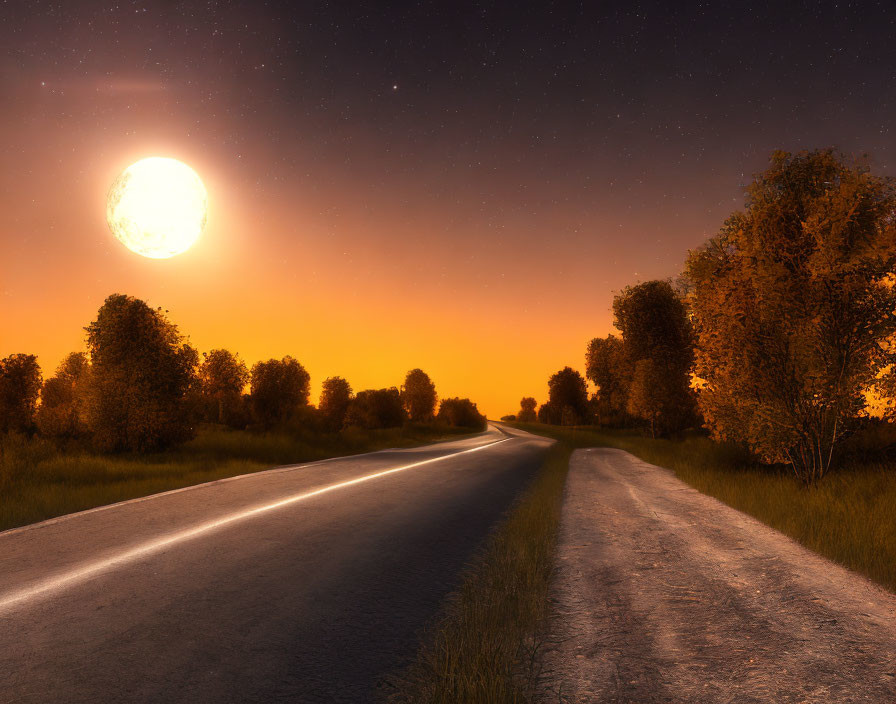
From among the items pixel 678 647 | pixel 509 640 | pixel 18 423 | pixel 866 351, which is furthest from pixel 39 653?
pixel 18 423

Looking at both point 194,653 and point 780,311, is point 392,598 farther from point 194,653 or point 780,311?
point 780,311

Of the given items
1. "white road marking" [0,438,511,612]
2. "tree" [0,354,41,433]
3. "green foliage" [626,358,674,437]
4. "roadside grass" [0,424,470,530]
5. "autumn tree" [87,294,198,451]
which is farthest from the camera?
"tree" [0,354,41,433]

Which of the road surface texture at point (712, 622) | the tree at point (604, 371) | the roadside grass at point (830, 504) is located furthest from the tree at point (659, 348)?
the road surface texture at point (712, 622)

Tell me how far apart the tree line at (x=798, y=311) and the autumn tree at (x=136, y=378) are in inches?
699

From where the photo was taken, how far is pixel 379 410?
68812 mm

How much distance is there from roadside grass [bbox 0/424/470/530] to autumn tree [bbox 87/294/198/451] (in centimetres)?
90

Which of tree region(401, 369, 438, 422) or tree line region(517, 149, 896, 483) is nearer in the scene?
tree line region(517, 149, 896, 483)

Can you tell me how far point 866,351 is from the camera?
10.9 m

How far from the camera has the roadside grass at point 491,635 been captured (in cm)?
329

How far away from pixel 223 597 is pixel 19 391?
153 ft

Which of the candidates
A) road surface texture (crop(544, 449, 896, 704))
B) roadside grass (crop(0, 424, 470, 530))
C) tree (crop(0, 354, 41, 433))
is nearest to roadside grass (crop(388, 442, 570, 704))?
road surface texture (crop(544, 449, 896, 704))

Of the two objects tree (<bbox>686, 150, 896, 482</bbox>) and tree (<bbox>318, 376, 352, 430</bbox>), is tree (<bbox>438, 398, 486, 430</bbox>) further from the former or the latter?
tree (<bbox>686, 150, 896, 482</bbox>)

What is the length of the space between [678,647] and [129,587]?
4.72 m

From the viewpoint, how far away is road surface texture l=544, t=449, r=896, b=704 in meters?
3.44
